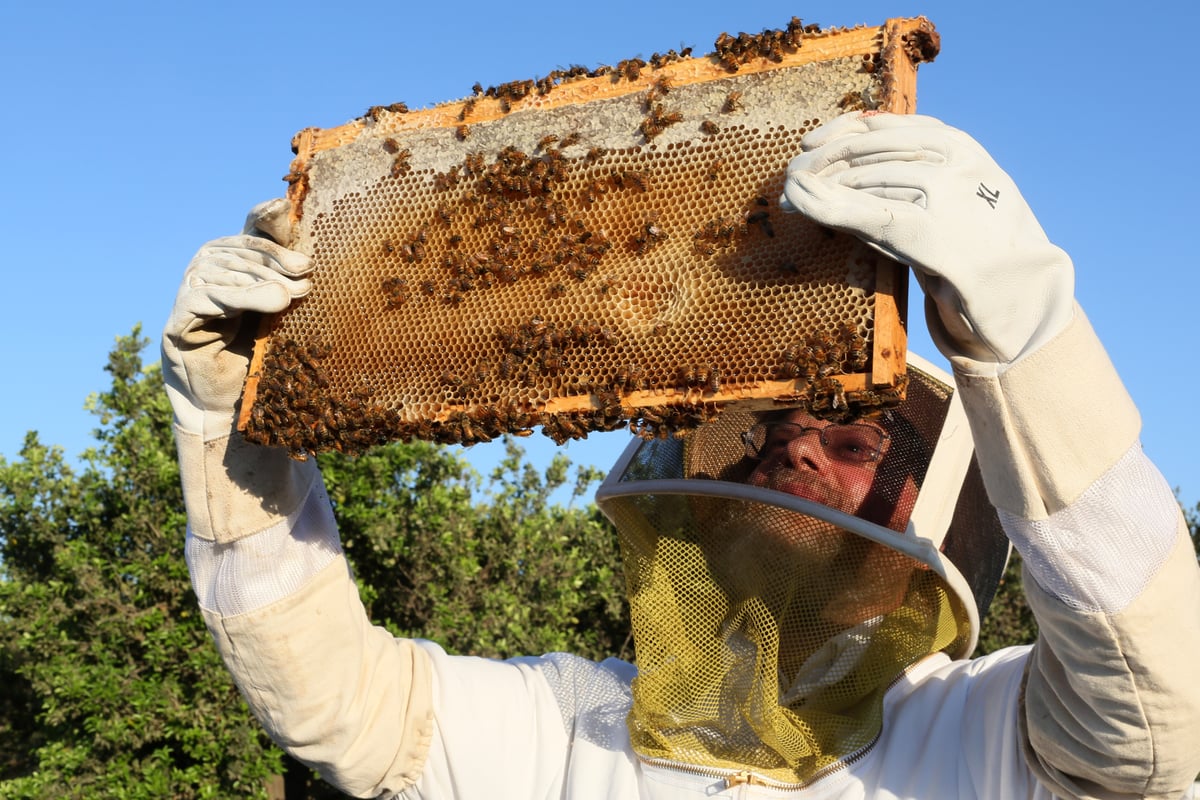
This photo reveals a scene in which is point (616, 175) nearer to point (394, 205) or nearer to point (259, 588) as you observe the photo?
point (394, 205)

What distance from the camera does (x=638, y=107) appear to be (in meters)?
3.31

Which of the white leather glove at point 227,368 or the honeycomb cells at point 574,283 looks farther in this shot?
the white leather glove at point 227,368

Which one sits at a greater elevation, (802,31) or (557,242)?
(802,31)

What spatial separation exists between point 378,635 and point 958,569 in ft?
6.48

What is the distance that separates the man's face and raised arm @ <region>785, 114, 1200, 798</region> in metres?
0.79

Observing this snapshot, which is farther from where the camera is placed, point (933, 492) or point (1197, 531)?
point (1197, 531)

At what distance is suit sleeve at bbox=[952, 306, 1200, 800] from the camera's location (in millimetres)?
2656

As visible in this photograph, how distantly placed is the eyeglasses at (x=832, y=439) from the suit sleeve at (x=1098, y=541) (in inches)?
34.0

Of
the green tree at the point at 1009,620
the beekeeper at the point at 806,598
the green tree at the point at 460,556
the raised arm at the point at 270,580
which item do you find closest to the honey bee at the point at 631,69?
the beekeeper at the point at 806,598

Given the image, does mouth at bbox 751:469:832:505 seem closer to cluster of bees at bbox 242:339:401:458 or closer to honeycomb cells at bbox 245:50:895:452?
honeycomb cells at bbox 245:50:895:452

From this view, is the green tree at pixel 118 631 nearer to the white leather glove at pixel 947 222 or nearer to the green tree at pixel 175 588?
the green tree at pixel 175 588

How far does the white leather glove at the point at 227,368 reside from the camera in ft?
11.4

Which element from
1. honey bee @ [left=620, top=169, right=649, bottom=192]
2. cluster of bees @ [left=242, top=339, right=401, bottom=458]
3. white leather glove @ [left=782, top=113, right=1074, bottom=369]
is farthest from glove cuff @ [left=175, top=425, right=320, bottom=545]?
white leather glove @ [left=782, top=113, right=1074, bottom=369]

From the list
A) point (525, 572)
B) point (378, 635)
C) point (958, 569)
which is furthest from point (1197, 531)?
point (378, 635)
